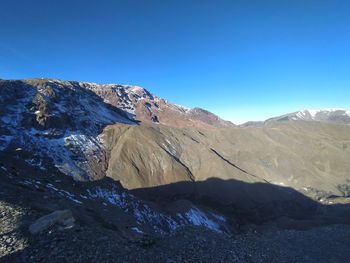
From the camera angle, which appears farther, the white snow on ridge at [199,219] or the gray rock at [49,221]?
the white snow on ridge at [199,219]

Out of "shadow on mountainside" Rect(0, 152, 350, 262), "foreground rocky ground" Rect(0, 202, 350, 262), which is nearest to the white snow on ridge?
"shadow on mountainside" Rect(0, 152, 350, 262)

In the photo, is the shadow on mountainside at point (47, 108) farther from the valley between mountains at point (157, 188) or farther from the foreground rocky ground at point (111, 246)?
the foreground rocky ground at point (111, 246)

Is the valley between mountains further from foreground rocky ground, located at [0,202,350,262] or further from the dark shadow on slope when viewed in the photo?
the dark shadow on slope

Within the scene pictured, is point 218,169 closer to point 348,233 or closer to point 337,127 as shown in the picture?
point 348,233

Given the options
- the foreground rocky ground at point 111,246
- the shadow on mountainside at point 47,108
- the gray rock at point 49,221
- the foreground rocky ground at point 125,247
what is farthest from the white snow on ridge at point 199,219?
the shadow on mountainside at point 47,108

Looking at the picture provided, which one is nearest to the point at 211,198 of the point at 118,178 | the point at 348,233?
the point at 118,178

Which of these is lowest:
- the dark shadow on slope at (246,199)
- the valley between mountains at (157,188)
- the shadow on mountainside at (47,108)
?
the dark shadow on slope at (246,199)

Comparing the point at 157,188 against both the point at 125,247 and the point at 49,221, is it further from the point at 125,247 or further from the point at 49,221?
the point at 125,247
